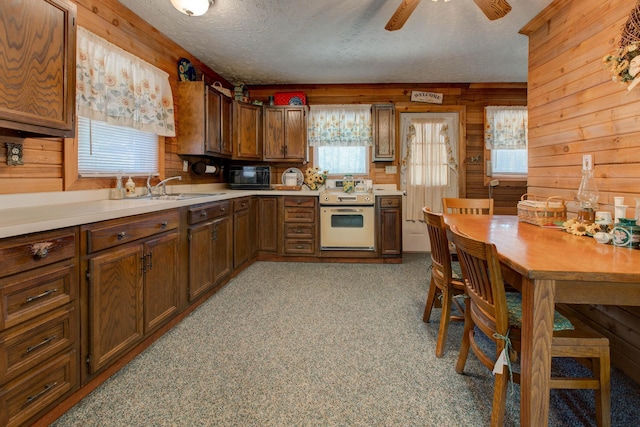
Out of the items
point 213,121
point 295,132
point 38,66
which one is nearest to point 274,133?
point 295,132

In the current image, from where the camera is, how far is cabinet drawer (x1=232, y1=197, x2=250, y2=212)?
3672mm

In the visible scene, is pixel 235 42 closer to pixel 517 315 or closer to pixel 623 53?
pixel 623 53

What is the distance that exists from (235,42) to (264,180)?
174 centimetres

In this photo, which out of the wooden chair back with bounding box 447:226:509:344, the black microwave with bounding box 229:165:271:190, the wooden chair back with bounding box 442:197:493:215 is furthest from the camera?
the black microwave with bounding box 229:165:271:190

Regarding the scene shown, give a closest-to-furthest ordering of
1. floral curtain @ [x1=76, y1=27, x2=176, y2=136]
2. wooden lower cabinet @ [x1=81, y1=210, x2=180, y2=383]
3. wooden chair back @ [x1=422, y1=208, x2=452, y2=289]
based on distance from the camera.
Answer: wooden lower cabinet @ [x1=81, y1=210, x2=180, y2=383], wooden chair back @ [x1=422, y1=208, x2=452, y2=289], floral curtain @ [x1=76, y1=27, x2=176, y2=136]

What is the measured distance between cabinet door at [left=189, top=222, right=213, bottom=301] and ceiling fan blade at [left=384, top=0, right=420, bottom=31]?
2.20m

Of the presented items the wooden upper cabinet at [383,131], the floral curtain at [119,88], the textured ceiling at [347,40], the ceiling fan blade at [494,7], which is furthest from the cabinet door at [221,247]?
the ceiling fan blade at [494,7]

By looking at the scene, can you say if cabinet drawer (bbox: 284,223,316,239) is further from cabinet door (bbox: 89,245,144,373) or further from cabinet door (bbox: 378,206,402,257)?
cabinet door (bbox: 89,245,144,373)

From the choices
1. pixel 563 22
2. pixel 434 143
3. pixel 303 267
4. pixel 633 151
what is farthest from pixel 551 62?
pixel 303 267

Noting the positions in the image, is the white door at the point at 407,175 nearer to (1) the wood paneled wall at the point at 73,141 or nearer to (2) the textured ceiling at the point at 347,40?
(2) the textured ceiling at the point at 347,40

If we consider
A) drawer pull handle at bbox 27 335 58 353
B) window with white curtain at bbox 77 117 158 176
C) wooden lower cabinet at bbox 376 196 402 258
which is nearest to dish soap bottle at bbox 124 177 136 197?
window with white curtain at bbox 77 117 158 176

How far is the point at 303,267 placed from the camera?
13.8 feet

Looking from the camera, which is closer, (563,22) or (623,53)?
(623,53)

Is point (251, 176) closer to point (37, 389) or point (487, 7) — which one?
point (487, 7)
